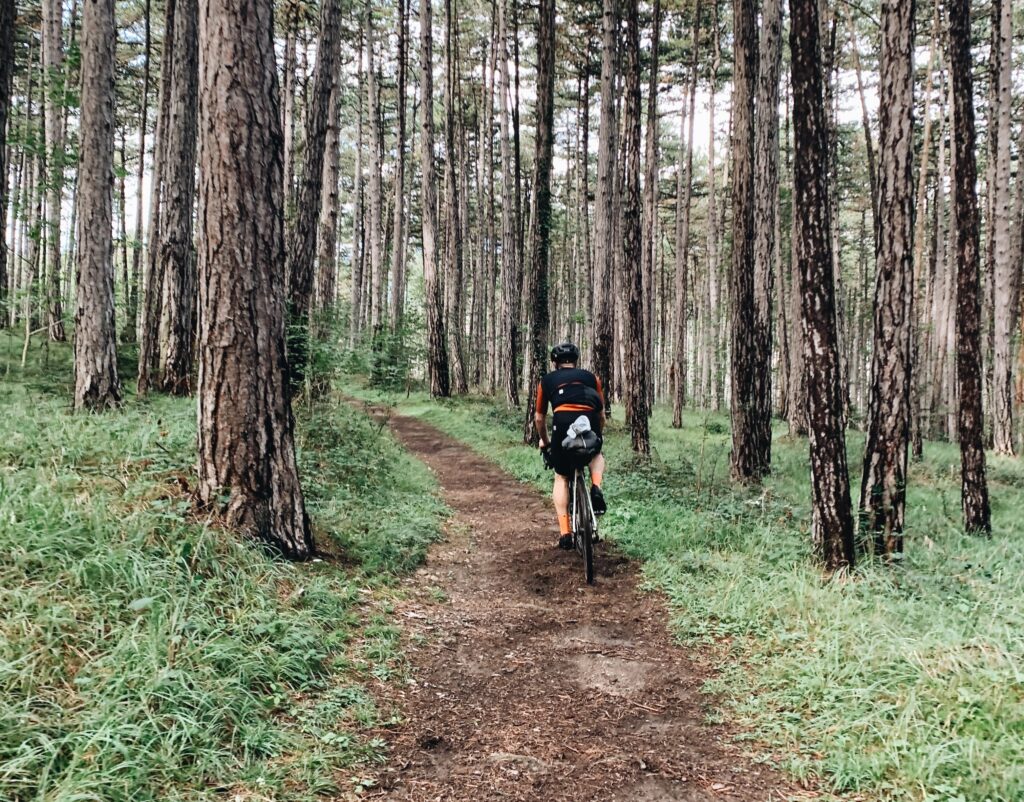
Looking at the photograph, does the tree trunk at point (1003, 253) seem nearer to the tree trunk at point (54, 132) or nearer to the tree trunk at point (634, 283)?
the tree trunk at point (634, 283)

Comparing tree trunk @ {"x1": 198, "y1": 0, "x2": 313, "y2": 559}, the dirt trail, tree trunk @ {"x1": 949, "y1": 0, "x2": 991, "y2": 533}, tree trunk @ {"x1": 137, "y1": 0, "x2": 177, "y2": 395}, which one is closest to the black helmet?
the dirt trail

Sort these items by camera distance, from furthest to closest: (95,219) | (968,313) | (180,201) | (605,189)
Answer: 1. (605,189)
2. (180,201)
3. (95,219)
4. (968,313)

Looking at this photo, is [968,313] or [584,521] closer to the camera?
[584,521]

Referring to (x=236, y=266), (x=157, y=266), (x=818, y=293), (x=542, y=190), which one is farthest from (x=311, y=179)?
(x=818, y=293)

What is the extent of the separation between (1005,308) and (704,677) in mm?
14974

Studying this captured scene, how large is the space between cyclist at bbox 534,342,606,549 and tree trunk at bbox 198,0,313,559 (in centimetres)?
266

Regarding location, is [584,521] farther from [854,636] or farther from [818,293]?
[818,293]

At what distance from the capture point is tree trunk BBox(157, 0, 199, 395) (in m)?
11.2

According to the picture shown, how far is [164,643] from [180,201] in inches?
419

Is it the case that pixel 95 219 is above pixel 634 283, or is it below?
above

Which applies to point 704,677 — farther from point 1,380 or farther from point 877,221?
point 1,380

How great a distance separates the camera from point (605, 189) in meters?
13.2

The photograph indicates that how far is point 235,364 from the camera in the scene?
4719mm

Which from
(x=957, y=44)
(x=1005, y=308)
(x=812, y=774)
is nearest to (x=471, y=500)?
(x=812, y=774)
